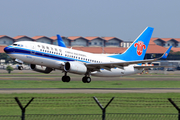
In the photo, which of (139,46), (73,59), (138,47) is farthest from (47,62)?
(139,46)

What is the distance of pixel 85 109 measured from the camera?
76.1 feet

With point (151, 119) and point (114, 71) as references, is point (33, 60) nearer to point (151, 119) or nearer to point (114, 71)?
point (114, 71)

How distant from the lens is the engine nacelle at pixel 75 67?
4200cm

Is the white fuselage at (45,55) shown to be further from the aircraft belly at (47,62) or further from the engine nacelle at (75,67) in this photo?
the engine nacelle at (75,67)

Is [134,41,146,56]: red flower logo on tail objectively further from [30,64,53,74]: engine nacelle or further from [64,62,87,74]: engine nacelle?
[30,64,53,74]: engine nacelle

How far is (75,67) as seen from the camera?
1663 inches

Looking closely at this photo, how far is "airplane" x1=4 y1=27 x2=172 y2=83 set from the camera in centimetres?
4038

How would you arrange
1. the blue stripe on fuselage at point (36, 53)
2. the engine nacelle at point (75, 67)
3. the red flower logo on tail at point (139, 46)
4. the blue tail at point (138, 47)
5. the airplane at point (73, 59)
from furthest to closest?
the red flower logo on tail at point (139, 46) < the blue tail at point (138, 47) < the engine nacelle at point (75, 67) < the airplane at point (73, 59) < the blue stripe on fuselage at point (36, 53)

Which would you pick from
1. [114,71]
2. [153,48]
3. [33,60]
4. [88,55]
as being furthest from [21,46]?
[153,48]

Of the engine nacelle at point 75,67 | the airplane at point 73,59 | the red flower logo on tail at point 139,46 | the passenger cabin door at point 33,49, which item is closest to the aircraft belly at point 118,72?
the airplane at point 73,59

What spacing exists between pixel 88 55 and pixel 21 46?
1067 centimetres

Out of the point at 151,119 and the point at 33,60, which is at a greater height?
the point at 33,60

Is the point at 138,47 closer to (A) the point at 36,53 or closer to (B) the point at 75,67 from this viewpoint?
(B) the point at 75,67

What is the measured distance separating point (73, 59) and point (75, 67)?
2.23 metres
